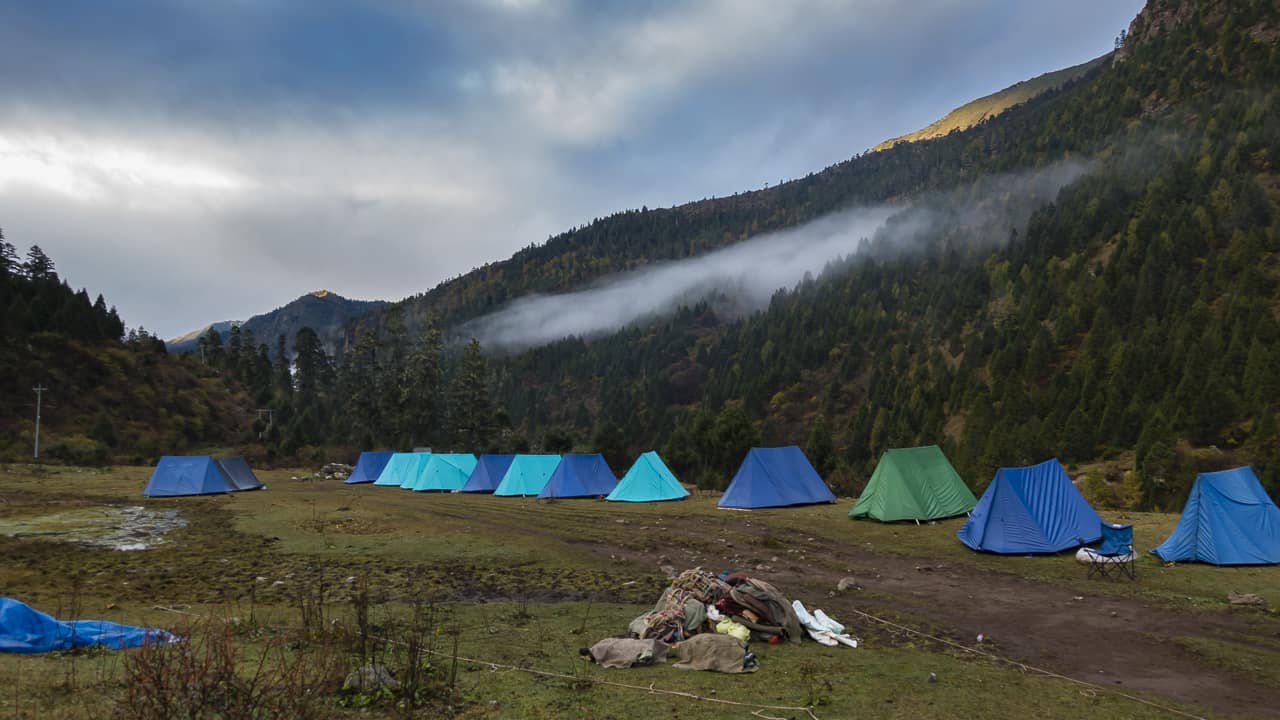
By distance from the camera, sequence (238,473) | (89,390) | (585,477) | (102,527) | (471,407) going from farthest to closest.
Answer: (471,407)
(89,390)
(238,473)
(585,477)
(102,527)

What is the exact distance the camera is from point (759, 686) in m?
6.18

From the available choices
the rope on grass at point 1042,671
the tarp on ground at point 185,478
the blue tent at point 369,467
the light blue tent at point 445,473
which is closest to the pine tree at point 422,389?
the blue tent at point 369,467

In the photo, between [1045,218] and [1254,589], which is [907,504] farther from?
[1045,218]

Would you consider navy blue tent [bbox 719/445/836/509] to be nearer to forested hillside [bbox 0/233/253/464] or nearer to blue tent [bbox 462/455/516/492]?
blue tent [bbox 462/455/516/492]

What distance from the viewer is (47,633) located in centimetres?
652

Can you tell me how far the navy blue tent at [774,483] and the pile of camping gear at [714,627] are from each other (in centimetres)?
1535

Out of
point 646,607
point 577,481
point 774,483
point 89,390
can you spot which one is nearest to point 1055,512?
point 646,607

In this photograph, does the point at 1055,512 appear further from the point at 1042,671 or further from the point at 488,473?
the point at 488,473

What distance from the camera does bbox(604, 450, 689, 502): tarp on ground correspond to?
2788 centimetres

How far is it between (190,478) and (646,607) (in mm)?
28792

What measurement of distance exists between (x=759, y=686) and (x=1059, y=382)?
60.4 metres

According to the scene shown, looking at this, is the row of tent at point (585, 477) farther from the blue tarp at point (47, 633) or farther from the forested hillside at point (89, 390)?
the forested hillside at point (89, 390)

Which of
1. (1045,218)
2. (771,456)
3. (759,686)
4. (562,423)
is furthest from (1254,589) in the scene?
(562,423)

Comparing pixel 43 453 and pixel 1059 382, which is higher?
pixel 43 453
